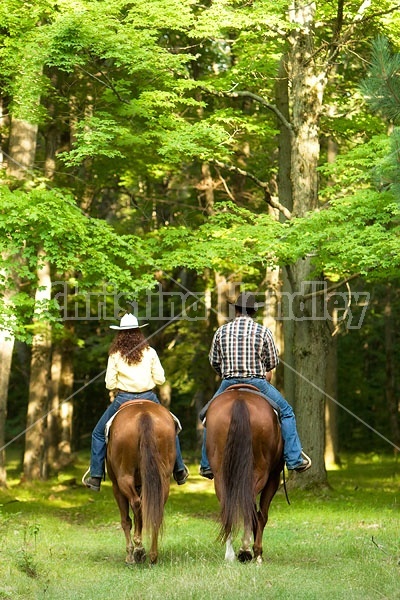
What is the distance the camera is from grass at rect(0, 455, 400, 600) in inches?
318

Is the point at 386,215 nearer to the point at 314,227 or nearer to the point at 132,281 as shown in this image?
the point at 314,227

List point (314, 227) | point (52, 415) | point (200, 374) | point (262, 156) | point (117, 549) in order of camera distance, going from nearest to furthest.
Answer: point (117, 549)
point (314, 227)
point (262, 156)
point (52, 415)
point (200, 374)

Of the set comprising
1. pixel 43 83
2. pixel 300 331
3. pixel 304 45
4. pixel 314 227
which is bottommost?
pixel 300 331

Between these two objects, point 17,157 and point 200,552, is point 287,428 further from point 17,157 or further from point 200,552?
point 17,157

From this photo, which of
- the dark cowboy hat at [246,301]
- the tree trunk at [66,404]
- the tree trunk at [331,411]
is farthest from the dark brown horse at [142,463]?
the tree trunk at [331,411]

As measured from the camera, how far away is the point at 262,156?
81.8 feet

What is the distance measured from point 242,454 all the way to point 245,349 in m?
1.20

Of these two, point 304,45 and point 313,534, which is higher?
point 304,45

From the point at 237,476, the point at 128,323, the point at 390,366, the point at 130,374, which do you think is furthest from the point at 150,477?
the point at 390,366

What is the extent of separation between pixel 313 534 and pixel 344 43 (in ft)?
30.6

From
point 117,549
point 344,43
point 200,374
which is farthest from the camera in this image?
point 200,374

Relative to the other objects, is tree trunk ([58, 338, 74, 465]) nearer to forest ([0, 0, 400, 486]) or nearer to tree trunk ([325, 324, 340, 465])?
forest ([0, 0, 400, 486])

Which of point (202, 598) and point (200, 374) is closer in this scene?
point (202, 598)

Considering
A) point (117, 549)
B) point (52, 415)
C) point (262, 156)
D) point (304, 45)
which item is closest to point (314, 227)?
point (304, 45)
